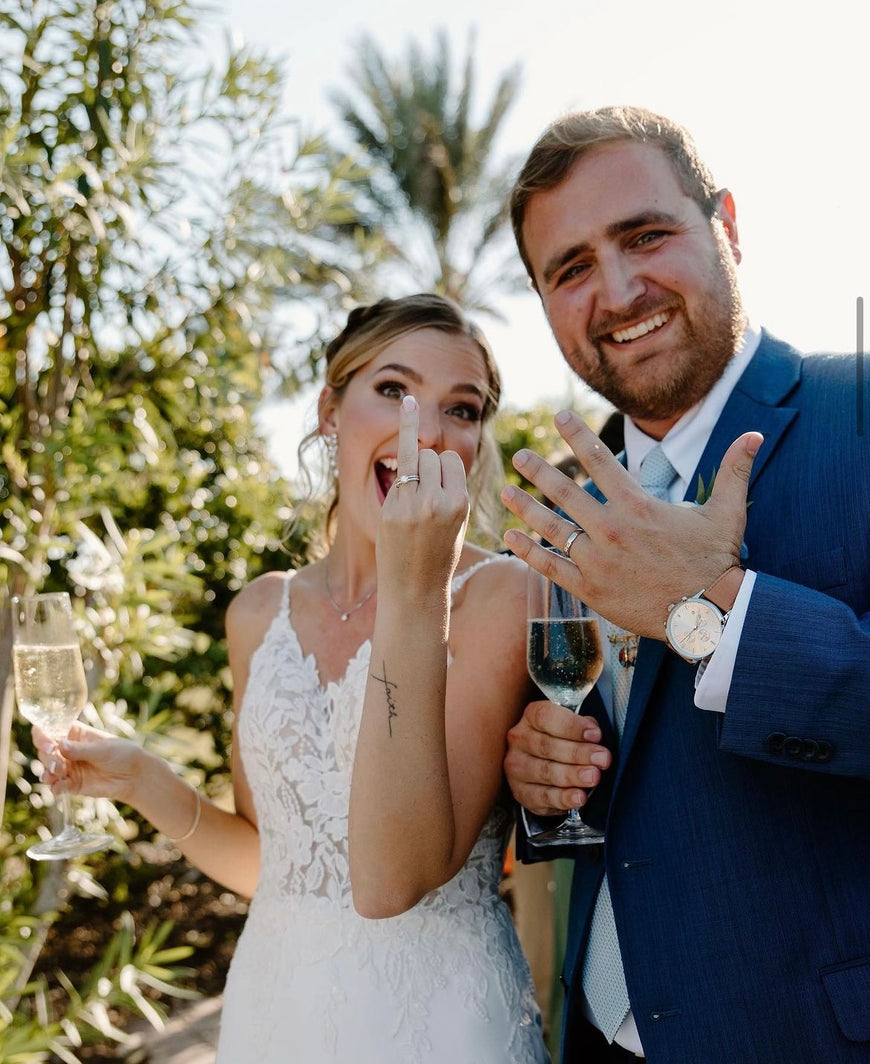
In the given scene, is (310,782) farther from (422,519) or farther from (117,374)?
(117,374)

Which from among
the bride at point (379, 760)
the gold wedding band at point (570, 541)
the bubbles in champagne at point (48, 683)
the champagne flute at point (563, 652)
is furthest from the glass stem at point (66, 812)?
the gold wedding band at point (570, 541)

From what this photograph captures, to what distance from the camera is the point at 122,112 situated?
3.86 m

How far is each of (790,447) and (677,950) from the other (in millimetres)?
999

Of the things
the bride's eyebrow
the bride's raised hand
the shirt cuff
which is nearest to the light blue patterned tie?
the shirt cuff

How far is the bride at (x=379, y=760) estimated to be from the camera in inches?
70.1

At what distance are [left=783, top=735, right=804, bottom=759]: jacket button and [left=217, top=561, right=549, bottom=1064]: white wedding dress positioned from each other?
955 millimetres

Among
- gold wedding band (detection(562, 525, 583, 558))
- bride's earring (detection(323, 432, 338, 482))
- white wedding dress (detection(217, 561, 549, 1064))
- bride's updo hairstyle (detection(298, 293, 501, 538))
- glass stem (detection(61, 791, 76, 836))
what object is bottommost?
white wedding dress (detection(217, 561, 549, 1064))

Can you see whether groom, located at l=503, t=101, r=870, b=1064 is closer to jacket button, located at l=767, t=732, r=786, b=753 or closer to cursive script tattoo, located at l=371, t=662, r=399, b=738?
jacket button, located at l=767, t=732, r=786, b=753

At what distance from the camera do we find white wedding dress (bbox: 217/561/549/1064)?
2176mm

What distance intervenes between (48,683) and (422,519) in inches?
45.8

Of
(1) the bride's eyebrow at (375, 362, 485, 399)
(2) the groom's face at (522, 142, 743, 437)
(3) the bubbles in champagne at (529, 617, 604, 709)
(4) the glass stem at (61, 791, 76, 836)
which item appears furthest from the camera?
(1) the bride's eyebrow at (375, 362, 485, 399)

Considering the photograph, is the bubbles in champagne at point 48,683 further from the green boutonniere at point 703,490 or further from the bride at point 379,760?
the green boutonniere at point 703,490

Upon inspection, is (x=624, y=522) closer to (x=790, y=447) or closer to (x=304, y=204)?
(x=790, y=447)

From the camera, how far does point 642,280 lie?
219cm
